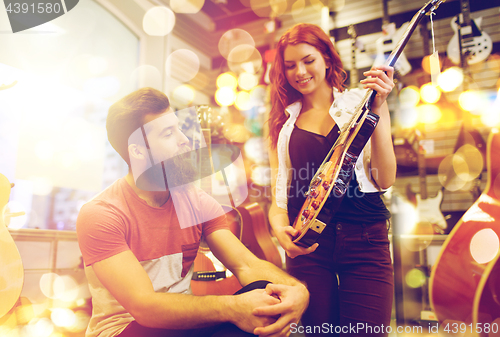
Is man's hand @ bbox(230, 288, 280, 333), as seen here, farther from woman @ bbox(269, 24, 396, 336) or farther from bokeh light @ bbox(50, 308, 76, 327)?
bokeh light @ bbox(50, 308, 76, 327)

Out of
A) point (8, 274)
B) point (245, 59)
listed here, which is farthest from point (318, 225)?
point (245, 59)

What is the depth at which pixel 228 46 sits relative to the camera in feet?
18.2

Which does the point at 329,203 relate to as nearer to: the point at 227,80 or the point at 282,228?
the point at 282,228

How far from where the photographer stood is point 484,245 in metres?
1.24

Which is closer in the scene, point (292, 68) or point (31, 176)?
point (292, 68)

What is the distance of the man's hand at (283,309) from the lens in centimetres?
96

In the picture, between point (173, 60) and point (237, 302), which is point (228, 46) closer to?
point (173, 60)

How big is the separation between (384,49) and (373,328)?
3.73 meters

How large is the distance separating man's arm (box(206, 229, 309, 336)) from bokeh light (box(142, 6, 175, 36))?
11.3 ft

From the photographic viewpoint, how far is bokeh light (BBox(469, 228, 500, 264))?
1.20m

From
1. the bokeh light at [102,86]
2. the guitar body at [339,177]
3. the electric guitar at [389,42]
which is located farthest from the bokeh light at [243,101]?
the guitar body at [339,177]

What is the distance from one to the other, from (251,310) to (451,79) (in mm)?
3832

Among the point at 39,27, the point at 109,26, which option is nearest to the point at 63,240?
the point at 39,27

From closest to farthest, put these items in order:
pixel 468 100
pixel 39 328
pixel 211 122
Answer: pixel 39 328 → pixel 211 122 → pixel 468 100
